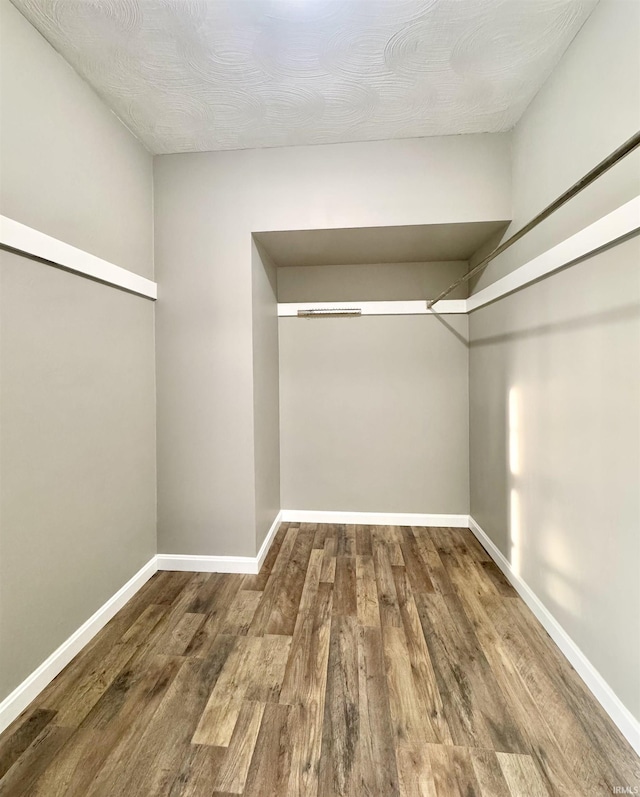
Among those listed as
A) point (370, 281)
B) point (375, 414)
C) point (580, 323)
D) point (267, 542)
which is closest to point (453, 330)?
point (370, 281)

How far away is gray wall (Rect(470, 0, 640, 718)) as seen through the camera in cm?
126

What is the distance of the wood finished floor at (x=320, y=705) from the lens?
3.72ft

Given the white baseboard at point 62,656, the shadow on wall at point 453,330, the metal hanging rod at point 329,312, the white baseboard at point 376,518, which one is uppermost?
the metal hanging rod at point 329,312

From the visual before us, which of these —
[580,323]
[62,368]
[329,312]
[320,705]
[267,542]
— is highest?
[329,312]

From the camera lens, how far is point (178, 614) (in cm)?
194

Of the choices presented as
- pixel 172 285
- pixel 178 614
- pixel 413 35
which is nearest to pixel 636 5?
pixel 413 35

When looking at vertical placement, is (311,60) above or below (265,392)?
above

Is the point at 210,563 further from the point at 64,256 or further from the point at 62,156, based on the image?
the point at 62,156

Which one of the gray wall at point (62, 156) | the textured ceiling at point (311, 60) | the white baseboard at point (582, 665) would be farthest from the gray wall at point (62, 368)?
the white baseboard at point (582, 665)

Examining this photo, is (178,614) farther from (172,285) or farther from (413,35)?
(413,35)

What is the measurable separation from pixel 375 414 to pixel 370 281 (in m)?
1.10

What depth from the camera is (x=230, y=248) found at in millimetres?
2309

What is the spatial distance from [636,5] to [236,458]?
101 inches

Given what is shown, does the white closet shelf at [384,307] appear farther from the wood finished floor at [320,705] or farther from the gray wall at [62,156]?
the wood finished floor at [320,705]
